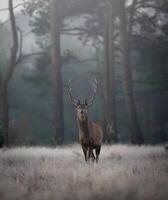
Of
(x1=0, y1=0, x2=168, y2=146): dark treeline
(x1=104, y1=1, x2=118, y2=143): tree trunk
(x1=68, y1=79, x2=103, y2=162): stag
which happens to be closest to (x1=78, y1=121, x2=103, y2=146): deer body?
(x1=68, y1=79, x2=103, y2=162): stag

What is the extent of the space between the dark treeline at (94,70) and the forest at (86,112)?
0.05 m

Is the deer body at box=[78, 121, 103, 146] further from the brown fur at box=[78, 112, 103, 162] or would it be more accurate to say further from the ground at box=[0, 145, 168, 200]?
the ground at box=[0, 145, 168, 200]

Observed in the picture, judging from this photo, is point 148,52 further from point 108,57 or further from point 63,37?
point 63,37

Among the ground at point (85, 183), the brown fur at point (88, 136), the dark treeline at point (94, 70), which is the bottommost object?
the dark treeline at point (94, 70)

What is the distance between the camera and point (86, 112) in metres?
12.5

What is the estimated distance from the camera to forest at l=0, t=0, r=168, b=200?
8.84 metres

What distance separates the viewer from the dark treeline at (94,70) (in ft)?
77.0

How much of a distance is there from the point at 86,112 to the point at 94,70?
29.0 m

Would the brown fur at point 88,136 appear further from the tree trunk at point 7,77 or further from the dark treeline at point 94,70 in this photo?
the tree trunk at point 7,77

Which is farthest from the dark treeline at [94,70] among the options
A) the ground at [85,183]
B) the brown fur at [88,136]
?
the ground at [85,183]

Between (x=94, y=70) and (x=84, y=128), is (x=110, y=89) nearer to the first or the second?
(x=84, y=128)

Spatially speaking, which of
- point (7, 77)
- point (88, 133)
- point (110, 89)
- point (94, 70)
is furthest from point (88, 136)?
point (94, 70)

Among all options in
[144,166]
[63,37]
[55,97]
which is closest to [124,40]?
[55,97]

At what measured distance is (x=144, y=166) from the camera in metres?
11.1
